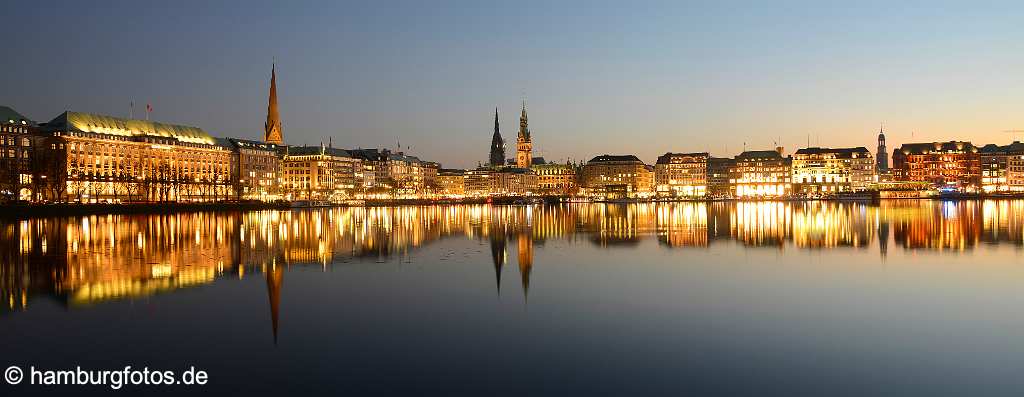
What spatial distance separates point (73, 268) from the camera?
24562 millimetres

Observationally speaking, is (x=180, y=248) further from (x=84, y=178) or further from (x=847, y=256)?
(x=84, y=178)

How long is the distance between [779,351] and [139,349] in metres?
10.8

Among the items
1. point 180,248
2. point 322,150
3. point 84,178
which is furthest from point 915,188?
point 180,248

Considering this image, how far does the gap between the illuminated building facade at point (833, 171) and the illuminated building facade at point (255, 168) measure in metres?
126

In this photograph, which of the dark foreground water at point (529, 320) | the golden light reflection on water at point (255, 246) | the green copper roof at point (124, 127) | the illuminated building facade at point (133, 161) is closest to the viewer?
the dark foreground water at point (529, 320)

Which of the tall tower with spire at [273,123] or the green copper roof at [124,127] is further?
the tall tower with spire at [273,123]

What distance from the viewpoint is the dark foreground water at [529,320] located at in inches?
449

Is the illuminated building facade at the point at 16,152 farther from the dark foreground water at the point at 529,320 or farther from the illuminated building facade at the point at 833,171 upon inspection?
the illuminated building facade at the point at 833,171

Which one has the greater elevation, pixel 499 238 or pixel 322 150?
pixel 322 150

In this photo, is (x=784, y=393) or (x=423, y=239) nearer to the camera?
(x=784, y=393)

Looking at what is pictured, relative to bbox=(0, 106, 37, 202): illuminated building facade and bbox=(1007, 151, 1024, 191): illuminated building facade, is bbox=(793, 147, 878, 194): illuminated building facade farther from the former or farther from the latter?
bbox=(0, 106, 37, 202): illuminated building facade

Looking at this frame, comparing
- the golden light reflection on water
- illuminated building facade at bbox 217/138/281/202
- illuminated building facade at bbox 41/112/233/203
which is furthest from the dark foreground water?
illuminated building facade at bbox 217/138/281/202

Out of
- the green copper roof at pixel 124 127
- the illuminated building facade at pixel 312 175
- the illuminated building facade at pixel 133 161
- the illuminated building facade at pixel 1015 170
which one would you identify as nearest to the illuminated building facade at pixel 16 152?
the illuminated building facade at pixel 133 161

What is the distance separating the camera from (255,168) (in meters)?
151
